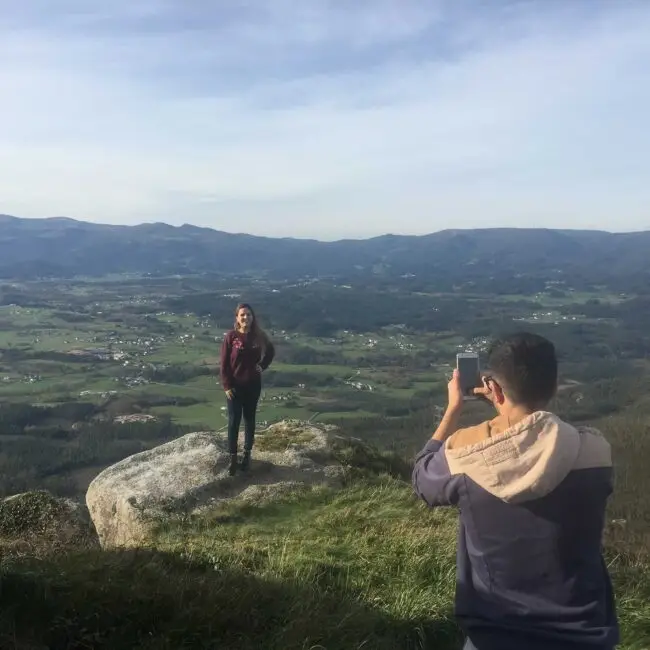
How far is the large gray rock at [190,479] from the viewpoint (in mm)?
7898

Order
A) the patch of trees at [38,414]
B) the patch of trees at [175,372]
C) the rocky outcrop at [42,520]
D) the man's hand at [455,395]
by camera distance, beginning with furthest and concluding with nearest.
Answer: the patch of trees at [175,372] → the patch of trees at [38,414] → the rocky outcrop at [42,520] → the man's hand at [455,395]

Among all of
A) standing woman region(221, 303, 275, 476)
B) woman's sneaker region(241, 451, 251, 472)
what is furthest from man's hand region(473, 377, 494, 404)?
woman's sneaker region(241, 451, 251, 472)

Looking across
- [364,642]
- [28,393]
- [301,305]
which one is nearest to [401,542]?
[364,642]

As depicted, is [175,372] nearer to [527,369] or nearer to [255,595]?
[255,595]

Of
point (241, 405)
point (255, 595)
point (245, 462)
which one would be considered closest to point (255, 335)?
point (241, 405)

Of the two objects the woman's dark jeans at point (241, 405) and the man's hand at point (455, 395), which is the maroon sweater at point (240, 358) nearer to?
the woman's dark jeans at point (241, 405)

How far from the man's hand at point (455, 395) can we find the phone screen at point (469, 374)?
0.02 meters

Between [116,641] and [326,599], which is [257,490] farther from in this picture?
[116,641]

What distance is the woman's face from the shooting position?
8.43 m

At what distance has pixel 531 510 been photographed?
2641mm

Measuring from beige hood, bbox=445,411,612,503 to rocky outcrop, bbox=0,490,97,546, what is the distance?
5.23 metres

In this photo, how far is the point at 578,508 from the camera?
2.64m

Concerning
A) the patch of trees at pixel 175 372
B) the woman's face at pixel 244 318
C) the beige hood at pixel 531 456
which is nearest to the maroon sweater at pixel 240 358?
the woman's face at pixel 244 318

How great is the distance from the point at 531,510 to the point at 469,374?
2.37ft
